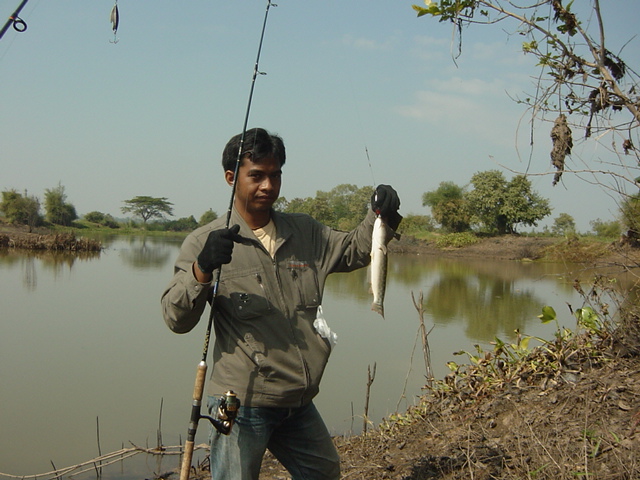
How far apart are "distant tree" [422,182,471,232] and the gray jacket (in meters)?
31.1

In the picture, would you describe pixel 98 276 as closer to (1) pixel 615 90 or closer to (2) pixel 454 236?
(1) pixel 615 90

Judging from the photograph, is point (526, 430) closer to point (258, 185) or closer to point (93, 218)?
point (258, 185)

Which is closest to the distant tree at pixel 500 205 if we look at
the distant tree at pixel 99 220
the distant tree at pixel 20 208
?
the distant tree at pixel 20 208

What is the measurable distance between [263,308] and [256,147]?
2.53ft

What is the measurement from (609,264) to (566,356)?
76 cm

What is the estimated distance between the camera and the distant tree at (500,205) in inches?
1097

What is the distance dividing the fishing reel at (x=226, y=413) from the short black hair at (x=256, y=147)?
1098 millimetres

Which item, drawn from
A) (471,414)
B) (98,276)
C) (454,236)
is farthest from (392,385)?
(454,236)

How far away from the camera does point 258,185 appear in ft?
8.73

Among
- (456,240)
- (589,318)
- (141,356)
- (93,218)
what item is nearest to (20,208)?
(93,218)

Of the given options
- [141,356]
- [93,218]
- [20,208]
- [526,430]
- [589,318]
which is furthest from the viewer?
[93,218]

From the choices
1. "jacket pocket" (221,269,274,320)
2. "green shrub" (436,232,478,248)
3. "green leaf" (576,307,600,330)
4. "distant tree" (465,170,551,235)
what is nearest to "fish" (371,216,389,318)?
"jacket pocket" (221,269,274,320)

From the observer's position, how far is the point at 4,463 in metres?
5.08

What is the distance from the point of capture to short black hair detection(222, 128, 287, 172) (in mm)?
2666
